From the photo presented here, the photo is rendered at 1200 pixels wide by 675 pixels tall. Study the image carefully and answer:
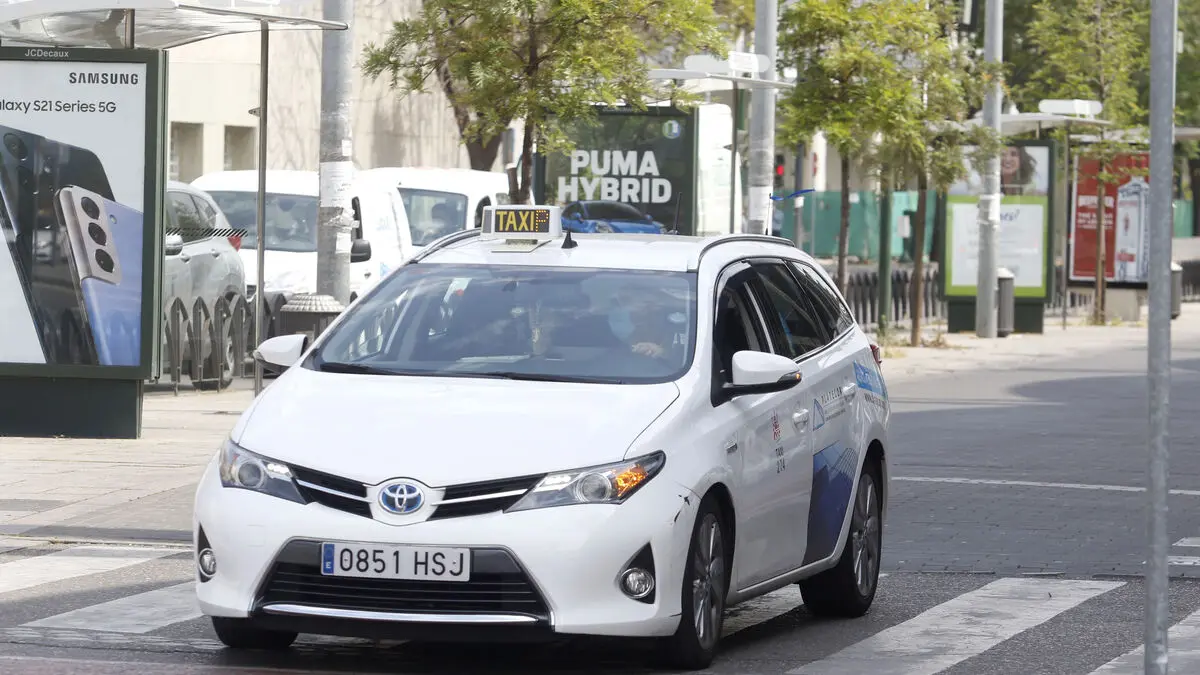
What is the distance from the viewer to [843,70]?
27.4 m

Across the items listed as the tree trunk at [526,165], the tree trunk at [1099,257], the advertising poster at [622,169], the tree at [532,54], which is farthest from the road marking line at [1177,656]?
the tree trunk at [1099,257]

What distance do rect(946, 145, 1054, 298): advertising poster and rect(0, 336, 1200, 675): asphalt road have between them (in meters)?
16.2

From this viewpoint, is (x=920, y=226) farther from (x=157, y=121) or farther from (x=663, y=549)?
(x=663, y=549)

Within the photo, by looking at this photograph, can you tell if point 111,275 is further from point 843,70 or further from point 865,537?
point 843,70

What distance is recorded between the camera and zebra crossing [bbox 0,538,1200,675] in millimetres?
7957

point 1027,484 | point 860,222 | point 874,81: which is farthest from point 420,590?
point 860,222

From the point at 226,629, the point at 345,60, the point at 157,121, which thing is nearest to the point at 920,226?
the point at 345,60

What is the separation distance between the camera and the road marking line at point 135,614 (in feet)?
27.6

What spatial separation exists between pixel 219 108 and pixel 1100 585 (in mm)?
26340

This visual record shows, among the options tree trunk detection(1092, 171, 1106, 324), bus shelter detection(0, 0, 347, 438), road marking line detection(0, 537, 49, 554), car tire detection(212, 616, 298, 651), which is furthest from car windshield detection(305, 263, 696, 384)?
tree trunk detection(1092, 171, 1106, 324)

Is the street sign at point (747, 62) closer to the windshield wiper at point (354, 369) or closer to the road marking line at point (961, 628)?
the road marking line at point (961, 628)

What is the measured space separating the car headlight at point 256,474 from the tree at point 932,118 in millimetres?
20412

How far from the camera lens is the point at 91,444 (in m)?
15.0

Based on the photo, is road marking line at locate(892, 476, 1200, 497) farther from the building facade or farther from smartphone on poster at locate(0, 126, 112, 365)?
the building facade
